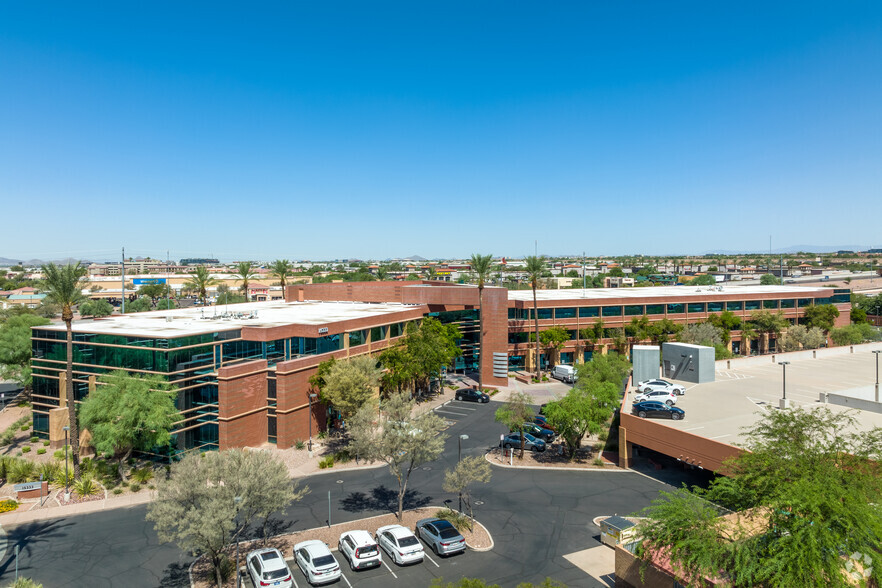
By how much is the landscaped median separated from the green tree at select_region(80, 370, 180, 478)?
41.3 feet

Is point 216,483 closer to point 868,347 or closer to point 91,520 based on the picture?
point 91,520

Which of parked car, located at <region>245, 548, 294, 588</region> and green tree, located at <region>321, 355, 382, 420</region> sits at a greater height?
green tree, located at <region>321, 355, 382, 420</region>

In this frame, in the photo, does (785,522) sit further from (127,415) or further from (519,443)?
(127,415)

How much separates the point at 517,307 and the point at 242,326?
38830mm

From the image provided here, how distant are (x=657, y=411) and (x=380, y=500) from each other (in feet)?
65.4

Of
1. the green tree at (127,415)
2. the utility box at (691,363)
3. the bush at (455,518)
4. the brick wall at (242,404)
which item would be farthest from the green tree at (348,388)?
the utility box at (691,363)

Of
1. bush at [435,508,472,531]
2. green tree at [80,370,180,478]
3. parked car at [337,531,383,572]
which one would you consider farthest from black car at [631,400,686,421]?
green tree at [80,370,180,478]

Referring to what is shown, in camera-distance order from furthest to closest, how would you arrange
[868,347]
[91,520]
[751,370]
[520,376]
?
[520,376] < [868,347] < [751,370] < [91,520]

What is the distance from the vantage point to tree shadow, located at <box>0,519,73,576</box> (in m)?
26.2

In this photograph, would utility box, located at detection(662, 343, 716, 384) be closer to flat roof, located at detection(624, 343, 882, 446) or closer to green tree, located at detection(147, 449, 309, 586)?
flat roof, located at detection(624, 343, 882, 446)

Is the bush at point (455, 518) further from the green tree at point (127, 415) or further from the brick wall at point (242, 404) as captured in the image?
the green tree at point (127, 415)

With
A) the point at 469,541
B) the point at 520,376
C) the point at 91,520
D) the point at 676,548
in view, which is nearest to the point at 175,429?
the point at 91,520

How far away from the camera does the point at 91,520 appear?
98.5 ft

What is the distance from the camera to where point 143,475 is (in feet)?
117
